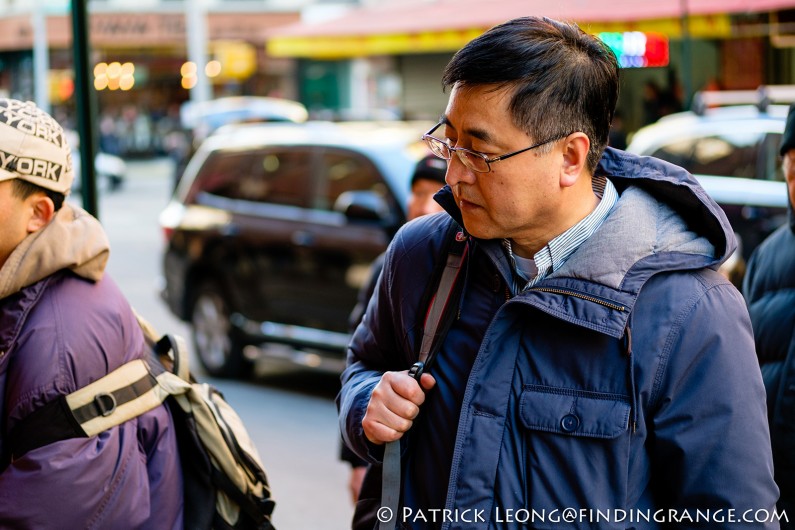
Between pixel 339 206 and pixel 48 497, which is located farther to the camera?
pixel 339 206

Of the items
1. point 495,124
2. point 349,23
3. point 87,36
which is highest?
point 349,23

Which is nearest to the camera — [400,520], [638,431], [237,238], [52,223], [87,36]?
[638,431]

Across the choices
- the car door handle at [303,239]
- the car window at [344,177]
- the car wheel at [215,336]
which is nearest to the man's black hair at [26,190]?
the car window at [344,177]

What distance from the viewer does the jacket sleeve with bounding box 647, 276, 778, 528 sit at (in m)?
1.90

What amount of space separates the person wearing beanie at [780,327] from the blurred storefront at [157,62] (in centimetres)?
3512

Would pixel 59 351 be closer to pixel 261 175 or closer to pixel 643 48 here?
pixel 261 175

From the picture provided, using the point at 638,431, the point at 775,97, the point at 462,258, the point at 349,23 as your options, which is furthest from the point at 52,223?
the point at 349,23

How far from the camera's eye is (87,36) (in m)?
3.41

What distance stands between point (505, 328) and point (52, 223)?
1.11 metres

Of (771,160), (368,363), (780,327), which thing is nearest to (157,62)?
(771,160)

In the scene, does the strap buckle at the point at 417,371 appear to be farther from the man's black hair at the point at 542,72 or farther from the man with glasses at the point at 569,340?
the man's black hair at the point at 542,72

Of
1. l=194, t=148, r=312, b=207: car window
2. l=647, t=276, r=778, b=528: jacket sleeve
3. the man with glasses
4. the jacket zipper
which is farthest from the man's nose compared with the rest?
l=194, t=148, r=312, b=207: car window

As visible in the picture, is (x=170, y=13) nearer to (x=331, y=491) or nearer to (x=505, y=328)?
(x=331, y=491)

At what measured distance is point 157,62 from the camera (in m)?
41.9
